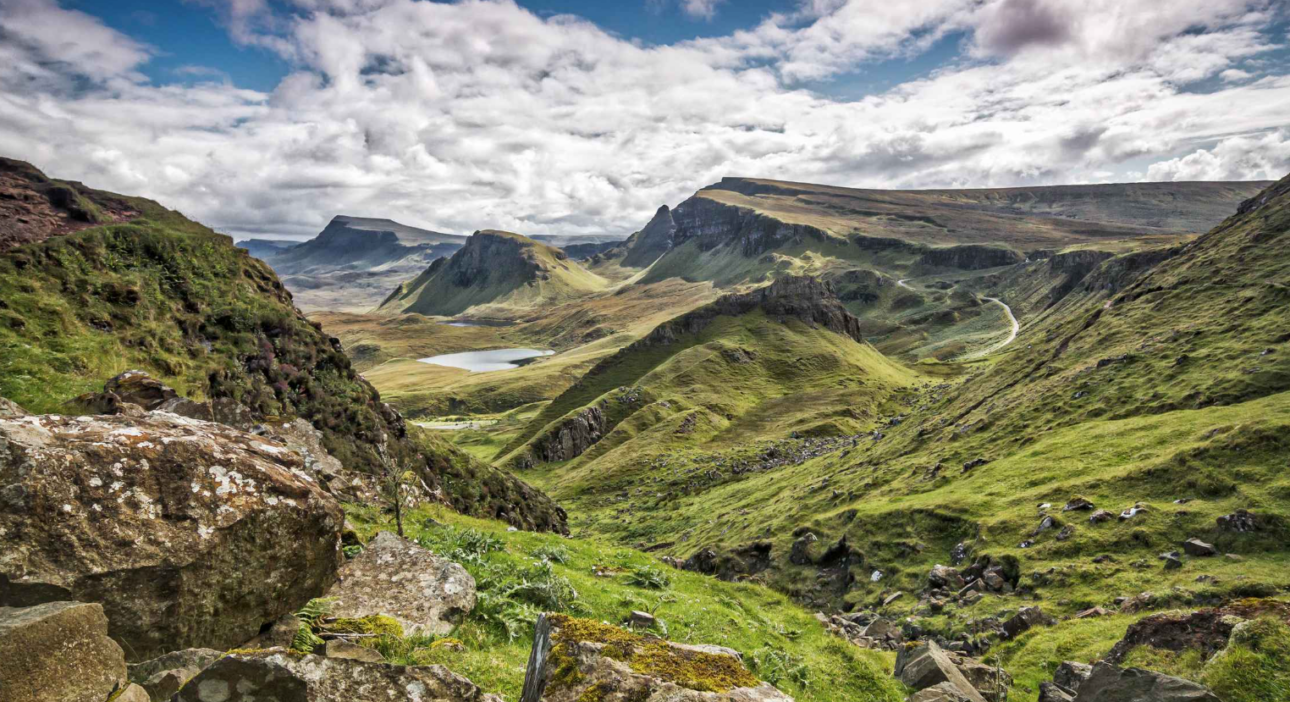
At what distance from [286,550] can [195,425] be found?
376 cm

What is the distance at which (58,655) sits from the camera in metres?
6.92

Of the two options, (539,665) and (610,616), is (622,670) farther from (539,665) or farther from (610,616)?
(610,616)

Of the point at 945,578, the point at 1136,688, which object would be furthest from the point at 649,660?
the point at 945,578

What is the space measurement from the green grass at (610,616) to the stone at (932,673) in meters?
0.57

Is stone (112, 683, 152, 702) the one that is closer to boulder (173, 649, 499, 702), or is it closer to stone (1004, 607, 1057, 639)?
boulder (173, 649, 499, 702)

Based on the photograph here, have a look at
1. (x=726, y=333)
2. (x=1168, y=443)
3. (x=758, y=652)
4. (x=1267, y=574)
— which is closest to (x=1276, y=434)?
(x=1168, y=443)

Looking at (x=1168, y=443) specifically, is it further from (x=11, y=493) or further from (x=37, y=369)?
(x=37, y=369)

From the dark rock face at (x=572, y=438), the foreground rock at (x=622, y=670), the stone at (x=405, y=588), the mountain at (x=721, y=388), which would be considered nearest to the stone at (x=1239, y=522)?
the foreground rock at (x=622, y=670)

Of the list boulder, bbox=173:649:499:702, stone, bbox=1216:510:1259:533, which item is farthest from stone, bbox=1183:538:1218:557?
boulder, bbox=173:649:499:702

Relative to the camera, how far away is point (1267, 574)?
23219 millimetres

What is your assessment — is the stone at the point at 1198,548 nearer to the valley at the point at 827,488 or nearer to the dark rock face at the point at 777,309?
the valley at the point at 827,488

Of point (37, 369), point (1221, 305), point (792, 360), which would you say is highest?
point (37, 369)

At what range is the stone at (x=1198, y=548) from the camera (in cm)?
2639

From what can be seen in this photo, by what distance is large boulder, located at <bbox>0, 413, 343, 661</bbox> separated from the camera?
8656mm
